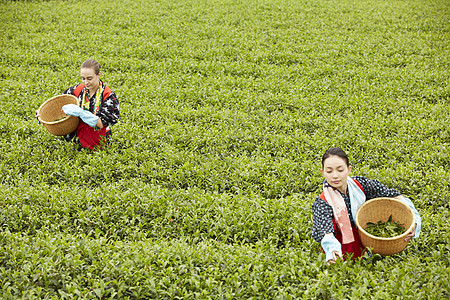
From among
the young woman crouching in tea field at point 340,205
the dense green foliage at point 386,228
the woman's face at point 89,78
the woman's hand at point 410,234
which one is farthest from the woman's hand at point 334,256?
the woman's face at point 89,78

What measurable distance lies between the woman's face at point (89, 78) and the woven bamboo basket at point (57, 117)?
15.7 inches

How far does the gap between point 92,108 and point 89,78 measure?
52 centimetres

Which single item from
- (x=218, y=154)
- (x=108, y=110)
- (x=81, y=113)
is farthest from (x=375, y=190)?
(x=81, y=113)

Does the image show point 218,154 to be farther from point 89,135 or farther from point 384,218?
point 384,218

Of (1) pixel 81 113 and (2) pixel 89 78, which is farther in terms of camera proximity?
(2) pixel 89 78

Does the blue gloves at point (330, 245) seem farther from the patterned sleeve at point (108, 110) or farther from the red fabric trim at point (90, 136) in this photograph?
the red fabric trim at point (90, 136)

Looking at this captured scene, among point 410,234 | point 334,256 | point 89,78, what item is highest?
point 89,78

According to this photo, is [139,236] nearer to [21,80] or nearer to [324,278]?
[324,278]

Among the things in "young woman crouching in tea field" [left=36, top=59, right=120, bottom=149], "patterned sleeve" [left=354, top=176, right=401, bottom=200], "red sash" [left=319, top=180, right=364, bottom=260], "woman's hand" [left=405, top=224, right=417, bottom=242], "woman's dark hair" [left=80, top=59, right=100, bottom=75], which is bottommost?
"red sash" [left=319, top=180, right=364, bottom=260]

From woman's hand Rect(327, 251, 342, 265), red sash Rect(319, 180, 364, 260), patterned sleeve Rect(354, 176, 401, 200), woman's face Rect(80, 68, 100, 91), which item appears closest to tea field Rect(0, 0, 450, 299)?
red sash Rect(319, 180, 364, 260)

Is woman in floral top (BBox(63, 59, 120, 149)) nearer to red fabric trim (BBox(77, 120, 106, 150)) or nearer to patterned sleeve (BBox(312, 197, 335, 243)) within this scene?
red fabric trim (BBox(77, 120, 106, 150))

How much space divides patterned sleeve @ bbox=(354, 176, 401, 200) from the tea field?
67 centimetres

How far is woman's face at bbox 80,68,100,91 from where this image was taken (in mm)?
5720

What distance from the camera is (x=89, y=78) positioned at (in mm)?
5773
